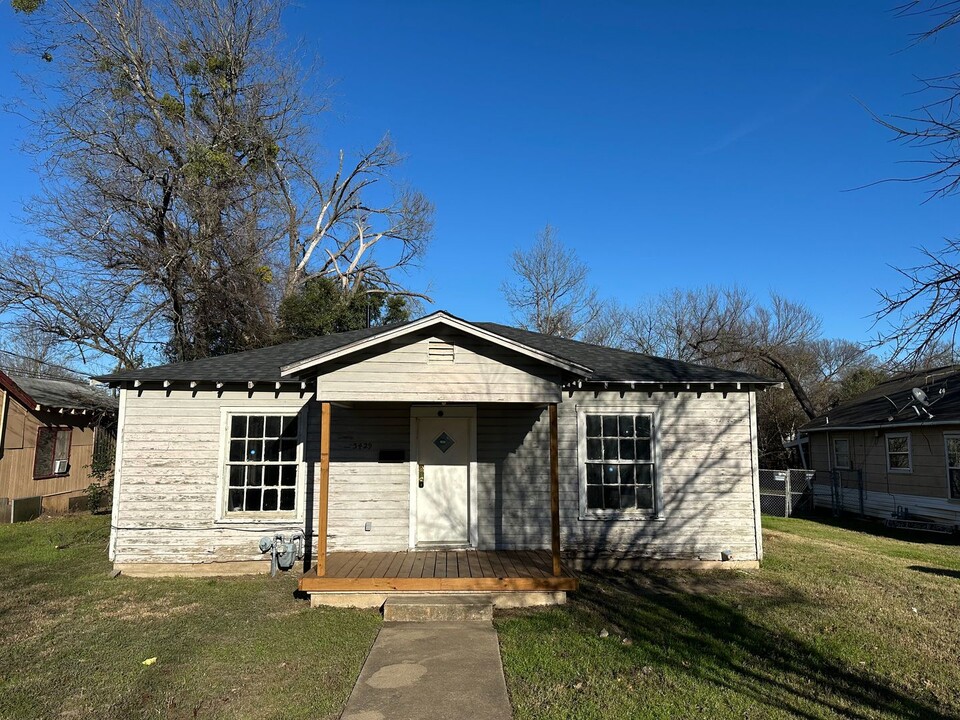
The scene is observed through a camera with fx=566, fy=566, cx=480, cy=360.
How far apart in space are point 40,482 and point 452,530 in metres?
14.4

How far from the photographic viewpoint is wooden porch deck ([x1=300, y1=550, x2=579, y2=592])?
7.07m

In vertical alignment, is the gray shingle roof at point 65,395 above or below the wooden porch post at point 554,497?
above

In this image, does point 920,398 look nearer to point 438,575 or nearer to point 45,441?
point 438,575

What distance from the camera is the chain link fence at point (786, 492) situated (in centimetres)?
1669

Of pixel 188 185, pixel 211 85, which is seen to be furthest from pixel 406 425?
pixel 211 85

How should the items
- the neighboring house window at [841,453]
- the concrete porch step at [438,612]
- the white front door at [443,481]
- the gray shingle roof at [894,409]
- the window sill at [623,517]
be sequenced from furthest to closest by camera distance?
the neighboring house window at [841,453], the gray shingle roof at [894,409], the window sill at [623,517], the white front door at [443,481], the concrete porch step at [438,612]

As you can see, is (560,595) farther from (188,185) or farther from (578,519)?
(188,185)

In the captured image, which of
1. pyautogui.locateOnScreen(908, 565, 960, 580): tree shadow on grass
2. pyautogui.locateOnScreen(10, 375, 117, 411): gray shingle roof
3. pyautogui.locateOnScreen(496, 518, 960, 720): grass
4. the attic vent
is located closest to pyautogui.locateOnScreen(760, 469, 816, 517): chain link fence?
pyautogui.locateOnScreen(908, 565, 960, 580): tree shadow on grass

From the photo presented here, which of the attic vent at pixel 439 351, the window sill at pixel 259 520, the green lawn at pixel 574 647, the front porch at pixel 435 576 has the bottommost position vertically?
the green lawn at pixel 574 647

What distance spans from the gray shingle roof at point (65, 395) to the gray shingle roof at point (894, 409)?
2252 cm

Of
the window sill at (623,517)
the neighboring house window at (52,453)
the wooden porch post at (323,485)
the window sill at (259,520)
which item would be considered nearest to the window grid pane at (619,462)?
the window sill at (623,517)

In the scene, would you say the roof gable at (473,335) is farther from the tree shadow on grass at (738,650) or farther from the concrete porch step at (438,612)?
the concrete porch step at (438,612)

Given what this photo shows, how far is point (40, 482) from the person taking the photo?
16344 millimetres

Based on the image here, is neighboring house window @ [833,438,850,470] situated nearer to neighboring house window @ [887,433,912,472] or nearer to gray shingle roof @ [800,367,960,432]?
gray shingle roof @ [800,367,960,432]
